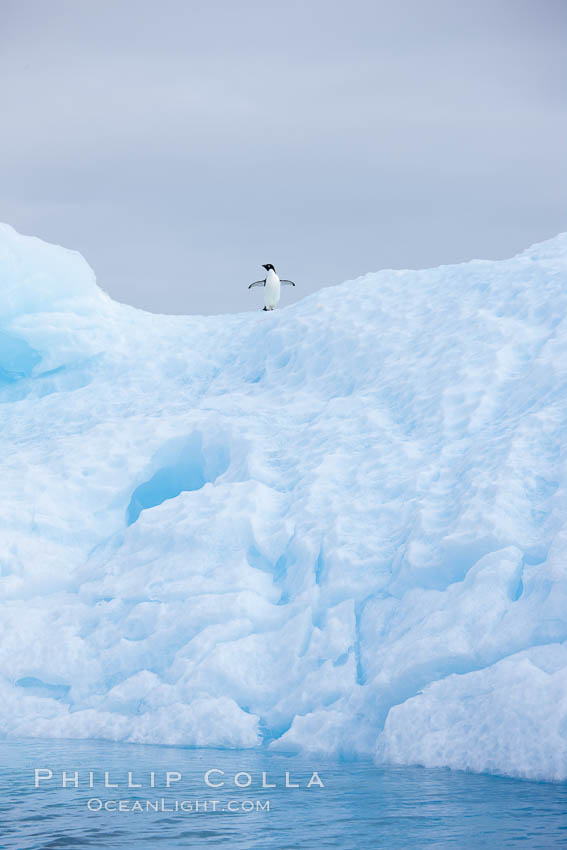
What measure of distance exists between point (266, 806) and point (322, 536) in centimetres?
390

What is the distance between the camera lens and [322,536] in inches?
366

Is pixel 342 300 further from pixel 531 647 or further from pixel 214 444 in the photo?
pixel 531 647

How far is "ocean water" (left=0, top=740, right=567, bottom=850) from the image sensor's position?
476 centimetres

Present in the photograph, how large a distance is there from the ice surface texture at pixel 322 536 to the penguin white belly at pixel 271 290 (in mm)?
3647

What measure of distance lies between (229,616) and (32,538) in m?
3.37

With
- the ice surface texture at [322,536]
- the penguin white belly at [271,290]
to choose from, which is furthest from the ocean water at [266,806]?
the penguin white belly at [271,290]

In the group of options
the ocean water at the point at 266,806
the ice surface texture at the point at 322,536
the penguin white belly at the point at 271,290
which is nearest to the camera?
the ocean water at the point at 266,806

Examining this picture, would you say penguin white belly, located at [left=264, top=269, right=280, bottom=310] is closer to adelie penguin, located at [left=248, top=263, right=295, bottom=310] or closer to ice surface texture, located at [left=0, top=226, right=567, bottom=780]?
adelie penguin, located at [left=248, top=263, right=295, bottom=310]

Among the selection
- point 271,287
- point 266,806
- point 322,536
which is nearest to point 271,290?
point 271,287

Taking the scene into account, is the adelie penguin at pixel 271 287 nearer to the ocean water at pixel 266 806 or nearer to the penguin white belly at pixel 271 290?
the penguin white belly at pixel 271 290

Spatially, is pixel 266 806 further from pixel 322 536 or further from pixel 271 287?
pixel 271 287

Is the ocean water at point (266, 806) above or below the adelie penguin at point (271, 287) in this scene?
below

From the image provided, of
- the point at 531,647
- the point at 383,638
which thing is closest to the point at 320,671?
the point at 383,638

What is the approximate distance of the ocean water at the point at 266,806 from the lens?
4.76m
